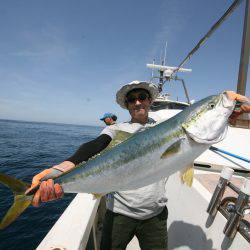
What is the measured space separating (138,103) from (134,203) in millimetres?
1345

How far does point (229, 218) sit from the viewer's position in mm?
2586

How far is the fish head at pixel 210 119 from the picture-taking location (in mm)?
2291

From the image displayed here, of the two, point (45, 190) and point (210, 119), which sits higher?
point (210, 119)

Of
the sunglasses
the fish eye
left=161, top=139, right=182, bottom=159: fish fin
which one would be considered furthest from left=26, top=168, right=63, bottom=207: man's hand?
the fish eye

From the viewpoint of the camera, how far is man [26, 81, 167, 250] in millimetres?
3045

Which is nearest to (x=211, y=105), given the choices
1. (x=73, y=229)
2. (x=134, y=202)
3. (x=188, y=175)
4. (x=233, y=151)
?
(x=188, y=175)

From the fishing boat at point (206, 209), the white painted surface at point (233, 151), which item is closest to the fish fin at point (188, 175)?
the fishing boat at point (206, 209)

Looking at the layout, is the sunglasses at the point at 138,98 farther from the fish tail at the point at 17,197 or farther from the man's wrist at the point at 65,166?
the fish tail at the point at 17,197

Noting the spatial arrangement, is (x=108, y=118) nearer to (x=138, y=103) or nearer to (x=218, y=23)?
(x=218, y=23)

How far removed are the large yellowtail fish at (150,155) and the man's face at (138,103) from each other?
0.77m

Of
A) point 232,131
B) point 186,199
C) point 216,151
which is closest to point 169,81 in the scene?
point 232,131

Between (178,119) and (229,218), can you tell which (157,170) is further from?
(229,218)

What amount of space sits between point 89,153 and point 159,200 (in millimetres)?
1107

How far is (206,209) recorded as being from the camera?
10.6ft
